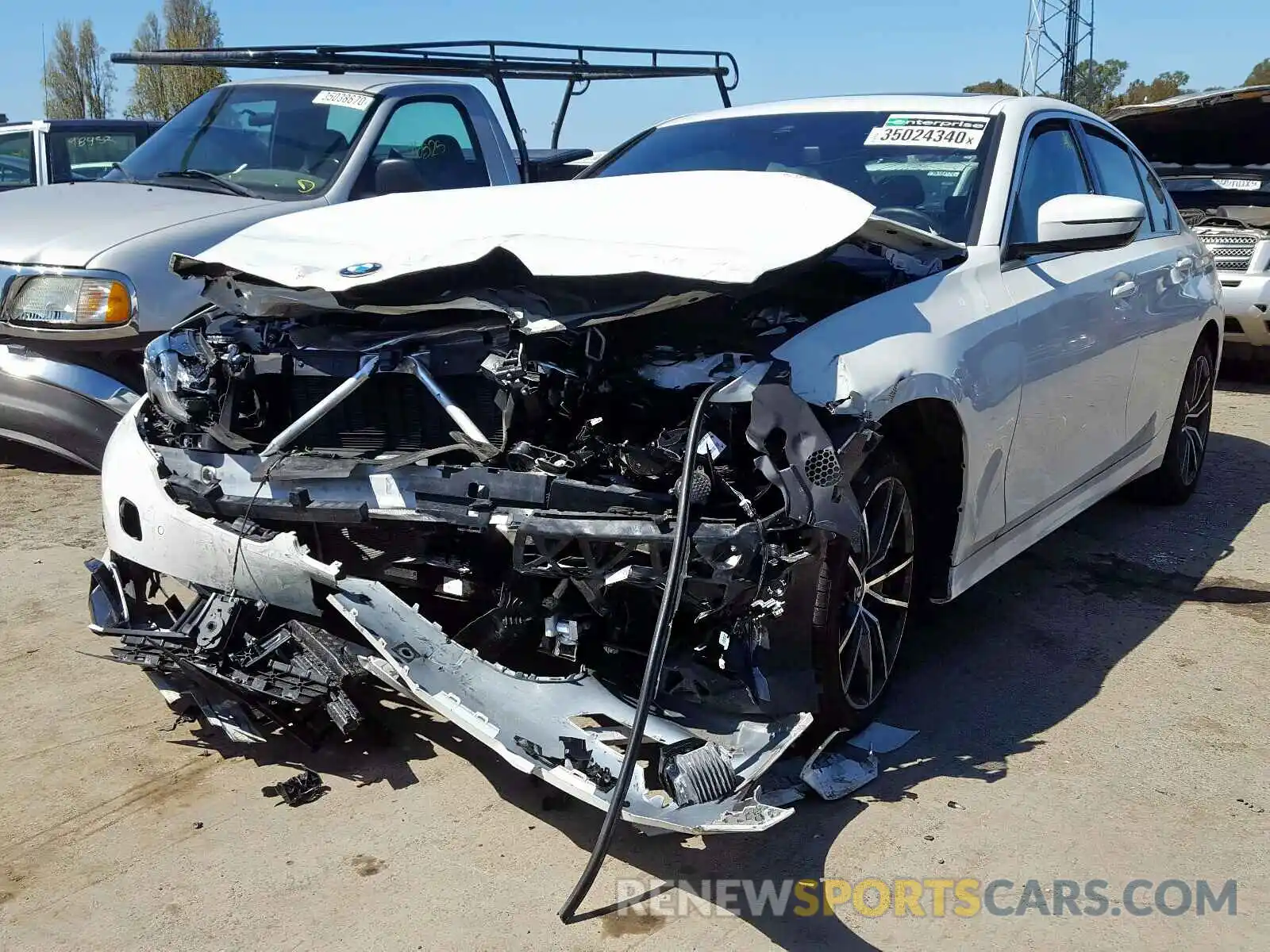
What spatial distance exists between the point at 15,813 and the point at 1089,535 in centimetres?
442

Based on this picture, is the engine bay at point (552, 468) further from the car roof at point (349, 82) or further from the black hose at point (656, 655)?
the car roof at point (349, 82)

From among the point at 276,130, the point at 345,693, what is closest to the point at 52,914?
the point at 345,693

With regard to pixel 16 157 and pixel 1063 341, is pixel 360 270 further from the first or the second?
pixel 16 157

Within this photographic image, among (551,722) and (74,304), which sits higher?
(74,304)

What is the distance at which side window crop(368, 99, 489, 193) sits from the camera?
6.52 metres

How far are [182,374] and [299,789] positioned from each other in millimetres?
1286

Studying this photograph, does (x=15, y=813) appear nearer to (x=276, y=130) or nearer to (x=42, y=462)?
(x=42, y=462)

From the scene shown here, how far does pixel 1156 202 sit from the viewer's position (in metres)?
5.46

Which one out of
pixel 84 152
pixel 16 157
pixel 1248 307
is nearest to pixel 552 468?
pixel 84 152

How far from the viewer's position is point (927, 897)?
108 inches

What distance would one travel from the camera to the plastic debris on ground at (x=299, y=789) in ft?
10.2

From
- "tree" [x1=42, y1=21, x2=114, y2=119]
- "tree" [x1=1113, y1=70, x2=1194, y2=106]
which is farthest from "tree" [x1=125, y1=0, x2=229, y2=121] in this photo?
"tree" [x1=1113, y1=70, x2=1194, y2=106]

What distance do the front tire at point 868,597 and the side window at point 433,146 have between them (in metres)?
3.77

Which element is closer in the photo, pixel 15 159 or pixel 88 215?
pixel 88 215
